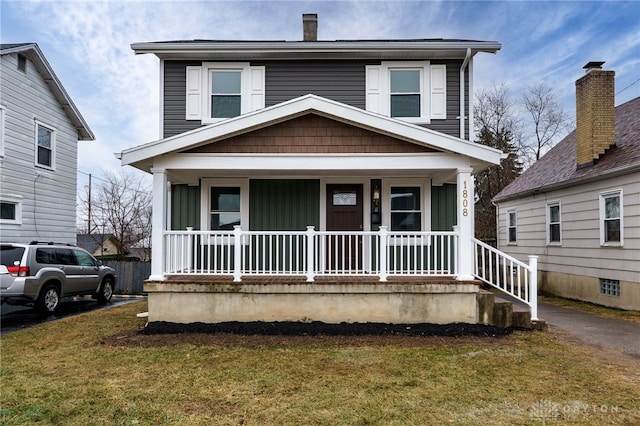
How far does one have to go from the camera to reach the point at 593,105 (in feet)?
33.0

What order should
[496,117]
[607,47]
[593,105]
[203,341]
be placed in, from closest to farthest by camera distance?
[203,341] → [593,105] → [607,47] → [496,117]

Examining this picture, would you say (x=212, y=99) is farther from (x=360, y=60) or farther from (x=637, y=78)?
(x=637, y=78)

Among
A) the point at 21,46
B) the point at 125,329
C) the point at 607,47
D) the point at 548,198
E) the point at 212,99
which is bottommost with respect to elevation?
the point at 125,329

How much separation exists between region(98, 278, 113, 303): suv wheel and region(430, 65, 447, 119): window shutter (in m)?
10.2

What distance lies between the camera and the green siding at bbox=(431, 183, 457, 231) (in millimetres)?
8547

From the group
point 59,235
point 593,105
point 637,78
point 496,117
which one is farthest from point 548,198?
point 59,235

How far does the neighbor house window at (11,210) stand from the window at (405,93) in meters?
11.4

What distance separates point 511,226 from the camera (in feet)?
47.0

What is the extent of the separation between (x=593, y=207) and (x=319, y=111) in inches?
310

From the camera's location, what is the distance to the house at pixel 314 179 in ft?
22.0

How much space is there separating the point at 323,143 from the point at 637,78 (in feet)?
48.1

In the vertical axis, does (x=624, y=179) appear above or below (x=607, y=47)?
below

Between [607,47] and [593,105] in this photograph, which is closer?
[593,105]

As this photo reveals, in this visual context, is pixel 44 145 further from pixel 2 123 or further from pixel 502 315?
pixel 502 315
